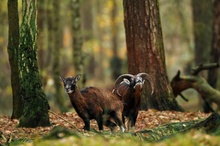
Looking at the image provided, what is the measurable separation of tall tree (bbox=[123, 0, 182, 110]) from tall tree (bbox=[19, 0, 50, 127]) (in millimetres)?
3833

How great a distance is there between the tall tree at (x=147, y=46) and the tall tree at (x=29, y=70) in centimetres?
383

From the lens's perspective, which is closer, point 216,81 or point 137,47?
point 137,47

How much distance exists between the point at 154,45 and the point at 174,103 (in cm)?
184

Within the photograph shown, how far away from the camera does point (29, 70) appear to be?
48.5 feet

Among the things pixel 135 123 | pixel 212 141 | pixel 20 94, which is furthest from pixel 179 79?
pixel 212 141

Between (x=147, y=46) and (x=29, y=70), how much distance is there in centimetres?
425

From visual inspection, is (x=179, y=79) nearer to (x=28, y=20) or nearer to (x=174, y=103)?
(x=174, y=103)

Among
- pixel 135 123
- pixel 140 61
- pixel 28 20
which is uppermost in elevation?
pixel 28 20

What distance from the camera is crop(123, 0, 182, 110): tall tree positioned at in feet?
58.1

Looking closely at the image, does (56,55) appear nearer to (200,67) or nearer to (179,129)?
(200,67)

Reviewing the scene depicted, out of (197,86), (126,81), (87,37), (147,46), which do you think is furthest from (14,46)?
(87,37)

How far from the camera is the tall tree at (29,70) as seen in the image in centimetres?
1475

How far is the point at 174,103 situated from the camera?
18172mm

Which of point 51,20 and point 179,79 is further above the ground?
point 51,20
